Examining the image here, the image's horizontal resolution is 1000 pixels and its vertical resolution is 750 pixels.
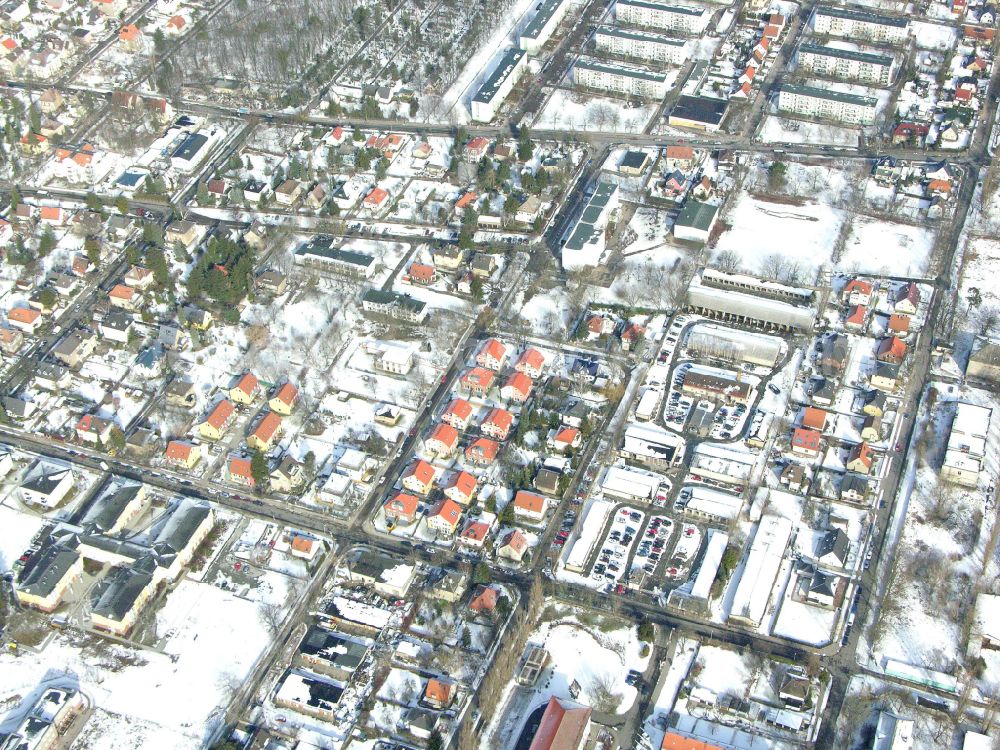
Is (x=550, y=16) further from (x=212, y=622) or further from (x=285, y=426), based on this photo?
(x=212, y=622)

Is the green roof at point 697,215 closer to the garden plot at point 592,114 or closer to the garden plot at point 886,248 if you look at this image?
the garden plot at point 886,248

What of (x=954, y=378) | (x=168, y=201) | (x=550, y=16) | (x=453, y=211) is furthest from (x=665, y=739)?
(x=550, y=16)

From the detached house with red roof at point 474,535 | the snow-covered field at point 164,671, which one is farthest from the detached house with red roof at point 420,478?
the snow-covered field at point 164,671

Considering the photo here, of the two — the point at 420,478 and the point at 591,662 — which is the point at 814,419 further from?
the point at 420,478

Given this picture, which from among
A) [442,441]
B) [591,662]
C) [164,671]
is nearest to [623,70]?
[442,441]

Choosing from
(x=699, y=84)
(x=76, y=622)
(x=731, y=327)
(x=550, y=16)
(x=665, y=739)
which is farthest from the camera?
(x=550, y=16)

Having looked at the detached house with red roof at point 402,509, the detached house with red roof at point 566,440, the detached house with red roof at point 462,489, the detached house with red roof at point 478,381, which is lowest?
the detached house with red roof at point 402,509
